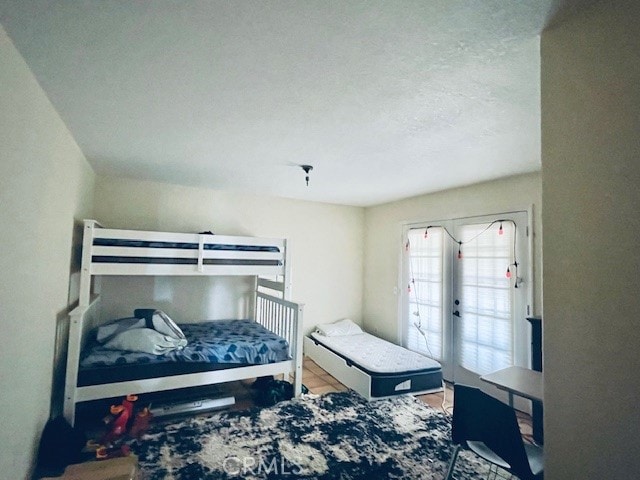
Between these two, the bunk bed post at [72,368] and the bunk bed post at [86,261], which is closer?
the bunk bed post at [72,368]

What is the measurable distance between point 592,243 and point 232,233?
3836 millimetres

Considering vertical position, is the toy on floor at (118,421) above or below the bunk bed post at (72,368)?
below

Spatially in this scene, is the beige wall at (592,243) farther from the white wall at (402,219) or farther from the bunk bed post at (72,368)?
the bunk bed post at (72,368)

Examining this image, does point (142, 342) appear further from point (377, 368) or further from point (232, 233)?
point (377, 368)

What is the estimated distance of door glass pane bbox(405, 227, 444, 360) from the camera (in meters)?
3.92

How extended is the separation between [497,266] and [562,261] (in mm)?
2413

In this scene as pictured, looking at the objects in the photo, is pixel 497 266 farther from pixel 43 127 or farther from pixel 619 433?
pixel 43 127

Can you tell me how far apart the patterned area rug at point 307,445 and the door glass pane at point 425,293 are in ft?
3.55

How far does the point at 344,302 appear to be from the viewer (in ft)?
16.6

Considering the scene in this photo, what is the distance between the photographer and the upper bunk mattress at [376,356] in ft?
10.8

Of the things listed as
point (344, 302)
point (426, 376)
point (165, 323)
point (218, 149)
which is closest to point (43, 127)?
point (218, 149)

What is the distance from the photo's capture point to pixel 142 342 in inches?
106

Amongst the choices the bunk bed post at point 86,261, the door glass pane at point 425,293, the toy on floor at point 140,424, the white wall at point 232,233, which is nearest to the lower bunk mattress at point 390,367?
the door glass pane at point 425,293

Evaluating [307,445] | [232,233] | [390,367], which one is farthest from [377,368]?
[232,233]
